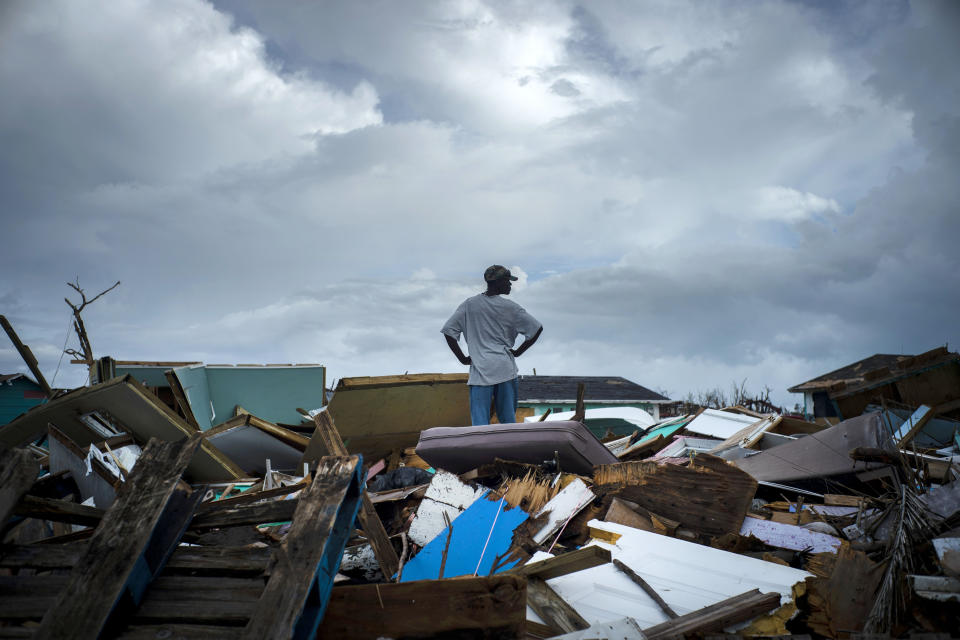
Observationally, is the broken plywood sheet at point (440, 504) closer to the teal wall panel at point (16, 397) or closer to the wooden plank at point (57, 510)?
the wooden plank at point (57, 510)

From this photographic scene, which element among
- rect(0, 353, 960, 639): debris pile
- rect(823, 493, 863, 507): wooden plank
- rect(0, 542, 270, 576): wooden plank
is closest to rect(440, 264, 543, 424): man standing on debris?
rect(0, 353, 960, 639): debris pile

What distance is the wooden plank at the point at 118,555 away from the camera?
1.66 metres

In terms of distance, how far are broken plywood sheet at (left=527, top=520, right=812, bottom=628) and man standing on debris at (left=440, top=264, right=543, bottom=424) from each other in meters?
2.40

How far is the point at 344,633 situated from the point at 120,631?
63cm

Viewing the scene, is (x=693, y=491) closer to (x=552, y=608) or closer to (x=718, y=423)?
(x=552, y=608)

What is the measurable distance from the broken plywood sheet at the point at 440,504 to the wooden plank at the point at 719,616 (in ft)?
4.58

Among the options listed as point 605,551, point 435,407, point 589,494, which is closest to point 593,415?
point 435,407

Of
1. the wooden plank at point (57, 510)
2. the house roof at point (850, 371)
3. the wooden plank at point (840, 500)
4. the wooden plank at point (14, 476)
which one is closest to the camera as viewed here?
the wooden plank at point (14, 476)

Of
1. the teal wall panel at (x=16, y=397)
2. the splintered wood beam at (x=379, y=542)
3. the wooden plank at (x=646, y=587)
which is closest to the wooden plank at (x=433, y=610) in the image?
the wooden plank at (x=646, y=587)

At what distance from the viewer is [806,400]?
19.4 metres

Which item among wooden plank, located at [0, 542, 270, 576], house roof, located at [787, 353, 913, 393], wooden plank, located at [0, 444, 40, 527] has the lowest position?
wooden plank, located at [0, 542, 270, 576]

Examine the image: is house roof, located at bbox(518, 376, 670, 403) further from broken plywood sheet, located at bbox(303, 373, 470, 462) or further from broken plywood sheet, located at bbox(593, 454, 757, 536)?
broken plywood sheet, located at bbox(593, 454, 757, 536)

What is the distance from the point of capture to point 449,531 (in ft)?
10.4

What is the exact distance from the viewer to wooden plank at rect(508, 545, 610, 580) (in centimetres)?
246
